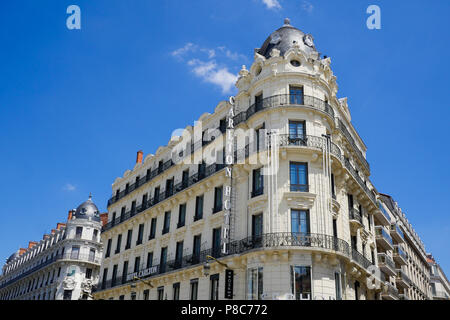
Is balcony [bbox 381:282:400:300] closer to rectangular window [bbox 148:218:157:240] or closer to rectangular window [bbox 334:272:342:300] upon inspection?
rectangular window [bbox 334:272:342:300]

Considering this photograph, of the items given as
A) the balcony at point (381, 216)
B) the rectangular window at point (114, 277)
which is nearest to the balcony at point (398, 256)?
the balcony at point (381, 216)

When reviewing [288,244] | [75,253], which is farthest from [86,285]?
[288,244]

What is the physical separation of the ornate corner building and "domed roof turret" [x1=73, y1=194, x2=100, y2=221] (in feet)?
75.5

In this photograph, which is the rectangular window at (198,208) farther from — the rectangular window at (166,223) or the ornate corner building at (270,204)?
the rectangular window at (166,223)

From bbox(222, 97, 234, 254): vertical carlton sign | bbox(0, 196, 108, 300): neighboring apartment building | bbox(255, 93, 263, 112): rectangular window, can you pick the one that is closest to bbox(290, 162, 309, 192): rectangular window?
bbox(222, 97, 234, 254): vertical carlton sign

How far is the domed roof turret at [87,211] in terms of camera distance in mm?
58781

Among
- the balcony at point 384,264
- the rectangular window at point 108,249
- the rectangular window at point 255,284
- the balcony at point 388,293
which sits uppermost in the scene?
the rectangular window at point 108,249

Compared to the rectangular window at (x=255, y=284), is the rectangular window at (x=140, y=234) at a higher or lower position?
higher

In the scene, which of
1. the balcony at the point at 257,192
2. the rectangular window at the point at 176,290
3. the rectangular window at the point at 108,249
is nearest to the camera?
the balcony at the point at 257,192

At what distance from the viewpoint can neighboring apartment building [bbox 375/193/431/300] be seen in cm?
3481

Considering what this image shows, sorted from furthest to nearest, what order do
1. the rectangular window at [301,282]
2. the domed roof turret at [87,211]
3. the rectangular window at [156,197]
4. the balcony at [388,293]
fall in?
1. the domed roof turret at [87,211]
2. the rectangular window at [156,197]
3. the balcony at [388,293]
4. the rectangular window at [301,282]

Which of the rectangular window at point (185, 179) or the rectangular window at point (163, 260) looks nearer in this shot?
the rectangular window at point (163, 260)

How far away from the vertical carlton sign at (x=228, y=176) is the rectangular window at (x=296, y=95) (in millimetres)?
4529
